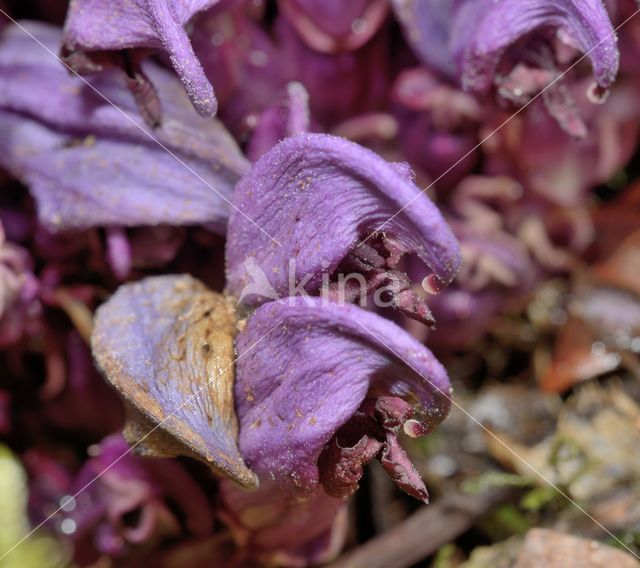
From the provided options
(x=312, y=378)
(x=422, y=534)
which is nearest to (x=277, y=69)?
(x=312, y=378)

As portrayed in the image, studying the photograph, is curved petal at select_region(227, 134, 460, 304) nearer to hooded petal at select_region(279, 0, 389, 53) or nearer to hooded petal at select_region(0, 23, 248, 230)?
hooded petal at select_region(0, 23, 248, 230)

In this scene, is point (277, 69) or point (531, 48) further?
point (277, 69)

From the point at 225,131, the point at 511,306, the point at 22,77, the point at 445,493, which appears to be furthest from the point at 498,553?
the point at 22,77

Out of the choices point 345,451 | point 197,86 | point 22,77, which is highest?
point 197,86

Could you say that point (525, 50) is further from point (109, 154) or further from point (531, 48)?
point (109, 154)

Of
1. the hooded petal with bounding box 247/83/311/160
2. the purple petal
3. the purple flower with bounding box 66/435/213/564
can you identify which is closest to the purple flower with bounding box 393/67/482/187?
the purple petal

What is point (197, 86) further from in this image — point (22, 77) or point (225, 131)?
point (22, 77)
